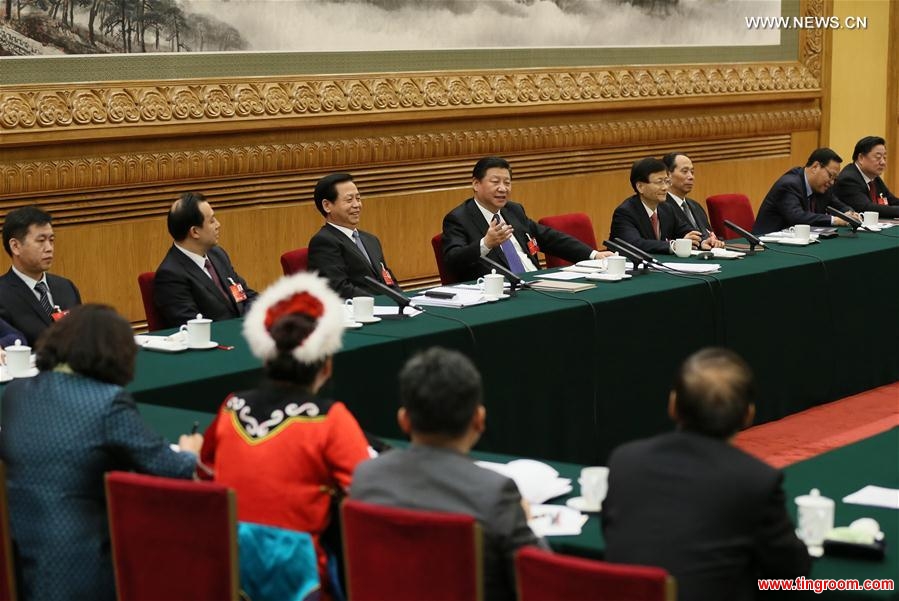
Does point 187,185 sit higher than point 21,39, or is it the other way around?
point 21,39

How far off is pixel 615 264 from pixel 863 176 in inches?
132

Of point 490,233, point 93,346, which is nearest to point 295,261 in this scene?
point 490,233

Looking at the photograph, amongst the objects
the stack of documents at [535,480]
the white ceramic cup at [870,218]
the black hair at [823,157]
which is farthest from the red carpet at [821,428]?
the stack of documents at [535,480]

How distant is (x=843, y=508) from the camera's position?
9.93 feet

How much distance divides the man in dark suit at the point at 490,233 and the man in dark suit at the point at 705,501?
3734mm

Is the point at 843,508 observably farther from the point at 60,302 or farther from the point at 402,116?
the point at 402,116

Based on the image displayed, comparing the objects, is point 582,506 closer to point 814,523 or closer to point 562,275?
point 814,523

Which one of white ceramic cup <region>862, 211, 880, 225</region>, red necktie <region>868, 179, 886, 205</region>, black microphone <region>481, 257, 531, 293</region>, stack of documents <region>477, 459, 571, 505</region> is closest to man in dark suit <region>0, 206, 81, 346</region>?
black microphone <region>481, 257, 531, 293</region>

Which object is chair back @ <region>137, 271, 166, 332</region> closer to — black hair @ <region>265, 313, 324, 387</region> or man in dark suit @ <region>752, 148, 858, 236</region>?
black hair @ <region>265, 313, 324, 387</region>

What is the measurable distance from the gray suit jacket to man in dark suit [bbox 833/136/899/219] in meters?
6.47

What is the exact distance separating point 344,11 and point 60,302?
3.34m

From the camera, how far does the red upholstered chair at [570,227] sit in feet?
23.5

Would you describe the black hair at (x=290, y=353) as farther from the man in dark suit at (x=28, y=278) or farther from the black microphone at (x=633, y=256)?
the black microphone at (x=633, y=256)

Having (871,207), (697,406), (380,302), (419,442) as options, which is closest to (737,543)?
(697,406)
